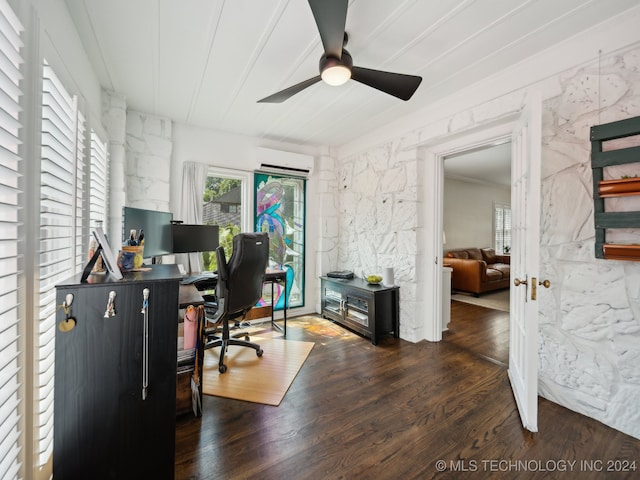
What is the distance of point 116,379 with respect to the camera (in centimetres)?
120

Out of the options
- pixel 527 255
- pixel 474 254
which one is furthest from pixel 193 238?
pixel 474 254

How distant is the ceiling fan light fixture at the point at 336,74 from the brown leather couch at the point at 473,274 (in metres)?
4.65

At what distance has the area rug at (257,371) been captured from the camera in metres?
2.08

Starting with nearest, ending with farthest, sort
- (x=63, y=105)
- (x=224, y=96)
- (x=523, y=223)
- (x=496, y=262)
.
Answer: (x=63, y=105) < (x=523, y=223) < (x=224, y=96) < (x=496, y=262)

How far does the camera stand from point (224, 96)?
8.54ft

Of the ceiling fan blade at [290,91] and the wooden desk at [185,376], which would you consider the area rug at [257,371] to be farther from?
the ceiling fan blade at [290,91]

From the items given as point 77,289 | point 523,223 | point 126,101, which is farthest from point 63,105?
point 523,223

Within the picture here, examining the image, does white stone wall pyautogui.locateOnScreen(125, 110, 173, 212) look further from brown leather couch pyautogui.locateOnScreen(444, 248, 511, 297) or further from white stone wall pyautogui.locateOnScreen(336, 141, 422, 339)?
brown leather couch pyautogui.locateOnScreen(444, 248, 511, 297)

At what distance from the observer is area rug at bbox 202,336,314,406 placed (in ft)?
6.82

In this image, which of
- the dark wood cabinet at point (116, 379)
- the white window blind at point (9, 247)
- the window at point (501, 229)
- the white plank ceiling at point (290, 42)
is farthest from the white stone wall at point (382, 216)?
the window at point (501, 229)

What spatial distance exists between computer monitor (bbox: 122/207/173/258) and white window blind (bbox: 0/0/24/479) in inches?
37.1

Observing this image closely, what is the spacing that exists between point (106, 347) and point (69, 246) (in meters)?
0.72

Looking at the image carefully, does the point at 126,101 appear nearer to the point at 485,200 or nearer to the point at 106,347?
the point at 106,347

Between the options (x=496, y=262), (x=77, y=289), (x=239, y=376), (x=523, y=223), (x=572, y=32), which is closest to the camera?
(x=77, y=289)
